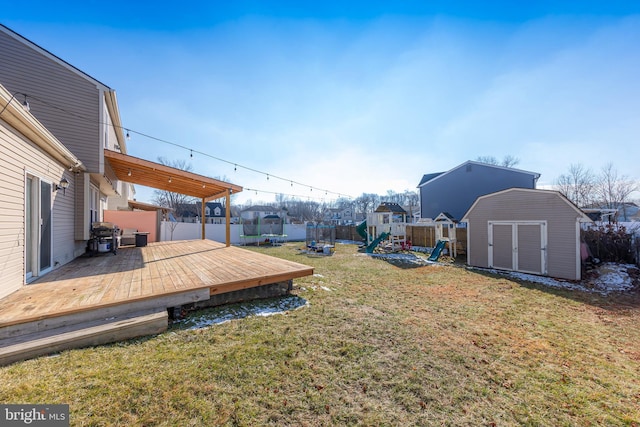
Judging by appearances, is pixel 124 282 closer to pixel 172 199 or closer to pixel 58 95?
pixel 58 95

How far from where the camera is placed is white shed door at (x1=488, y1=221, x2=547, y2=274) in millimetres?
8078

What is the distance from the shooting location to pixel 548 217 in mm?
7910

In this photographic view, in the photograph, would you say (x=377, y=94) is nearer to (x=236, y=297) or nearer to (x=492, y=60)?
(x=492, y=60)

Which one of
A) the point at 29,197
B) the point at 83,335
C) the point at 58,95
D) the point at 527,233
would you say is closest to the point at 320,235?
the point at 527,233

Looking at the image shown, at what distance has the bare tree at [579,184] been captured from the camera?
69.7ft

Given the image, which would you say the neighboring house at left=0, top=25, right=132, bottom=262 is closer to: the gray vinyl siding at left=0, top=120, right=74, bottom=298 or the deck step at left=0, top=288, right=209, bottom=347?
the gray vinyl siding at left=0, top=120, right=74, bottom=298

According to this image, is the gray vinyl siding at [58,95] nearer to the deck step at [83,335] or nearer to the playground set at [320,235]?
the deck step at [83,335]

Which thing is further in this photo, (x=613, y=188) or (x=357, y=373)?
(x=613, y=188)

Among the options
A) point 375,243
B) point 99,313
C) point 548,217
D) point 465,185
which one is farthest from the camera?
point 465,185

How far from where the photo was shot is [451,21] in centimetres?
699

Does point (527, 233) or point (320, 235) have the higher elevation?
point (527, 233)

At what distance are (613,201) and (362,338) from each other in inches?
1112

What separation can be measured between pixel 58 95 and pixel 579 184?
111 ft

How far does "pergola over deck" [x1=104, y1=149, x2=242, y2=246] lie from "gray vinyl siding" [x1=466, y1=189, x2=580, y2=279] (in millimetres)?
9491
